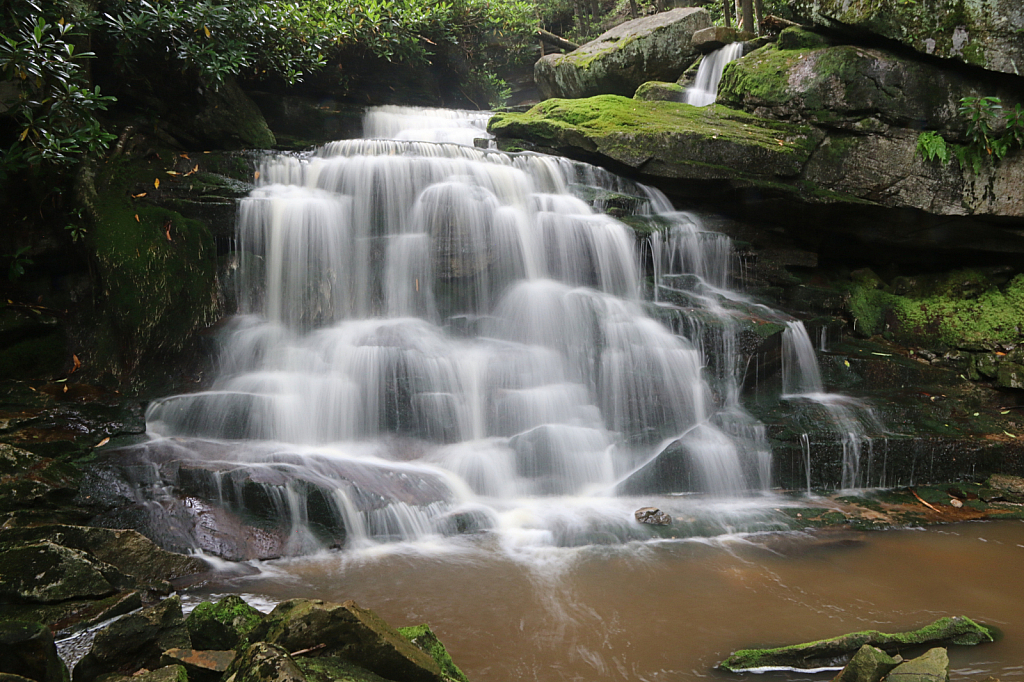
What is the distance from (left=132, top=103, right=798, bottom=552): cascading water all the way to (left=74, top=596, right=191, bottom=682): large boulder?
179 cm

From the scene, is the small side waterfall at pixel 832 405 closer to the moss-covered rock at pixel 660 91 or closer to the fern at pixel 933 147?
the fern at pixel 933 147

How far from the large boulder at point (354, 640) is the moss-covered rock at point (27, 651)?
0.80 m

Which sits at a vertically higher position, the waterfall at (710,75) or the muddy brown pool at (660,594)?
the waterfall at (710,75)

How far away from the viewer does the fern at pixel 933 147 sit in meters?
7.96

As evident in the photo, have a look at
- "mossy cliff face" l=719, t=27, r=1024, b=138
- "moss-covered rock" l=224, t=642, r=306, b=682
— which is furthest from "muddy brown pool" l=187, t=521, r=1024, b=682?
"mossy cliff face" l=719, t=27, r=1024, b=138

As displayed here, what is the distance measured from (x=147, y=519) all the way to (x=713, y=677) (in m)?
3.98

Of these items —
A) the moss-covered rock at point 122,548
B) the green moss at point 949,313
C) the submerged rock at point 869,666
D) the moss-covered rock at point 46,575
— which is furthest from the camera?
the green moss at point 949,313

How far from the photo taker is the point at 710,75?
37.3 feet

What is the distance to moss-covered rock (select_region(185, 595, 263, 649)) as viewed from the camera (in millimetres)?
2797

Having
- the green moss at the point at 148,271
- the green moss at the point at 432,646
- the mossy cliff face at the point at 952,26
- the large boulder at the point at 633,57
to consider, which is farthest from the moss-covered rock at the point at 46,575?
the large boulder at the point at 633,57

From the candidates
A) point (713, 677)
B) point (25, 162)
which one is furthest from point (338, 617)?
point (25, 162)

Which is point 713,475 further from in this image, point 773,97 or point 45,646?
point 773,97

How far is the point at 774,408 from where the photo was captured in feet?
22.6

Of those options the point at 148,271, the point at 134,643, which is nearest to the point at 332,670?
the point at 134,643
